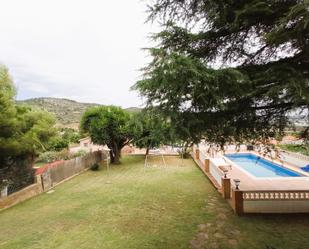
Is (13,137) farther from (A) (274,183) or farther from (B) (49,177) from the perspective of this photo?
(A) (274,183)

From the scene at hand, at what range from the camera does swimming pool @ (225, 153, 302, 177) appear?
1461 centimetres

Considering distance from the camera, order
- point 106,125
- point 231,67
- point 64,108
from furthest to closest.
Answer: point 64,108 < point 106,125 < point 231,67

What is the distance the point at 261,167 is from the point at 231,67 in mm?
16743

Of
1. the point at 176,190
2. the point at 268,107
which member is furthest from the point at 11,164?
the point at 268,107

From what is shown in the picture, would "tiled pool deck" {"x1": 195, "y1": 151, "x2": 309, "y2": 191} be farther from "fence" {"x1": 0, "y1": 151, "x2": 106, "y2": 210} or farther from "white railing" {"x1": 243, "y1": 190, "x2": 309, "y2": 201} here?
"fence" {"x1": 0, "y1": 151, "x2": 106, "y2": 210}

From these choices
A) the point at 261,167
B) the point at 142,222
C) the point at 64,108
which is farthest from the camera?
the point at 64,108

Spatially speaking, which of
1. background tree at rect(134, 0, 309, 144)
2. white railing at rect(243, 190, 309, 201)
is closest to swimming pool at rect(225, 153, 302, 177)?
white railing at rect(243, 190, 309, 201)

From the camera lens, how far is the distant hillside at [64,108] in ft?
155

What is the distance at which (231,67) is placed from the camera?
11.8ft

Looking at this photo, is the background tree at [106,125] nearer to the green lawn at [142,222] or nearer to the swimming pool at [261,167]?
the green lawn at [142,222]

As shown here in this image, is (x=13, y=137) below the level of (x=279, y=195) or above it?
above

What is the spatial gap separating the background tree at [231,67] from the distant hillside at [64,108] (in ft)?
135

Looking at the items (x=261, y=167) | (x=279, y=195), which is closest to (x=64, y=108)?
(x=261, y=167)

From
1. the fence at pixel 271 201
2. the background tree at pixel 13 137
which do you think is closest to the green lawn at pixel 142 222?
the fence at pixel 271 201
